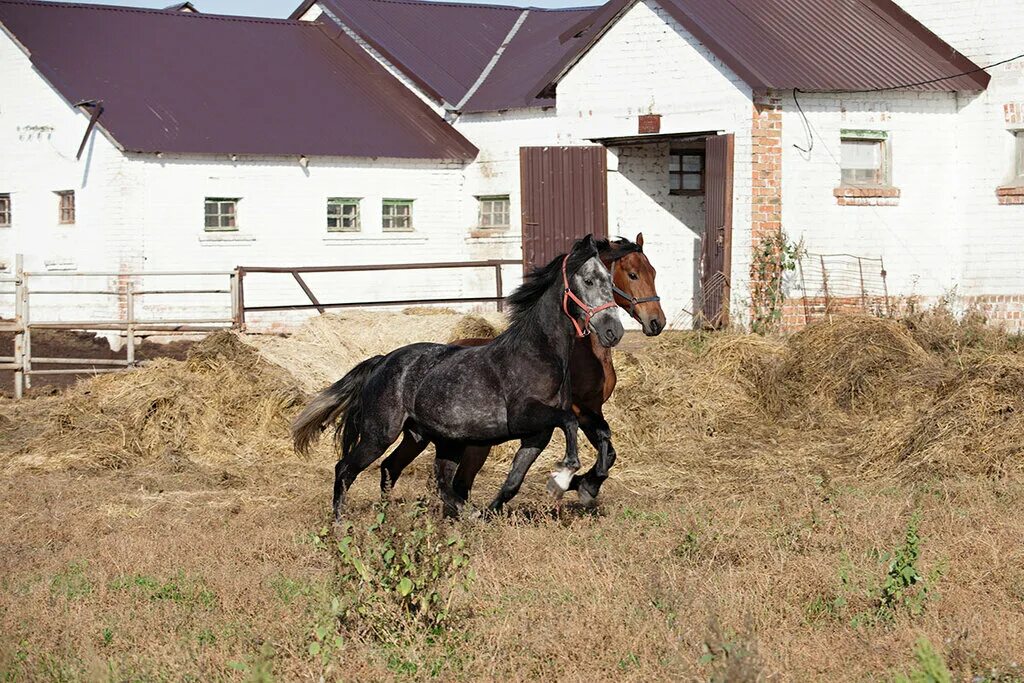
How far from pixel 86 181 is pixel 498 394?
16937mm

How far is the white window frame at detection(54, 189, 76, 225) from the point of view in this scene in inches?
954

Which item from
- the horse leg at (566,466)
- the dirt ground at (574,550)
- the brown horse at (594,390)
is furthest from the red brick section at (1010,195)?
the horse leg at (566,466)

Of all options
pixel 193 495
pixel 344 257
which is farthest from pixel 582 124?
pixel 193 495

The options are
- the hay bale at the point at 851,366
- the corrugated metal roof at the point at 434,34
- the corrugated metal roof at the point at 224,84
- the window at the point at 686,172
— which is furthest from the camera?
the corrugated metal roof at the point at 434,34

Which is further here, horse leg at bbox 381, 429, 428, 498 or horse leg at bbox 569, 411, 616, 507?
horse leg at bbox 381, 429, 428, 498

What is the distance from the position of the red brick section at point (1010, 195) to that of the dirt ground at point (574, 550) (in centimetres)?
596

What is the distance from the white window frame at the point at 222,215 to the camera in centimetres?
2395

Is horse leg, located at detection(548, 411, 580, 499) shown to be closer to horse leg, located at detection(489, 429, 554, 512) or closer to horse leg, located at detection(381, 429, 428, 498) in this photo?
horse leg, located at detection(489, 429, 554, 512)

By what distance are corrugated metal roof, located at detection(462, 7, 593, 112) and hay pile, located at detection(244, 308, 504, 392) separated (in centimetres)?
934

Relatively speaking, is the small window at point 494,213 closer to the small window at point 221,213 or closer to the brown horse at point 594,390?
the small window at point 221,213

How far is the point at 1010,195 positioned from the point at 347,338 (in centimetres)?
942

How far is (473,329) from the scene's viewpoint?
49.8 feet

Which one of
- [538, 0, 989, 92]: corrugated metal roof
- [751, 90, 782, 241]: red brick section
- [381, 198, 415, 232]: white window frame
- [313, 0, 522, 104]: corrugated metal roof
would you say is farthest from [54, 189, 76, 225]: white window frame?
[751, 90, 782, 241]: red brick section

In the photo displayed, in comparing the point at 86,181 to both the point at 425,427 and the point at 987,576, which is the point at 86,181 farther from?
the point at 987,576
